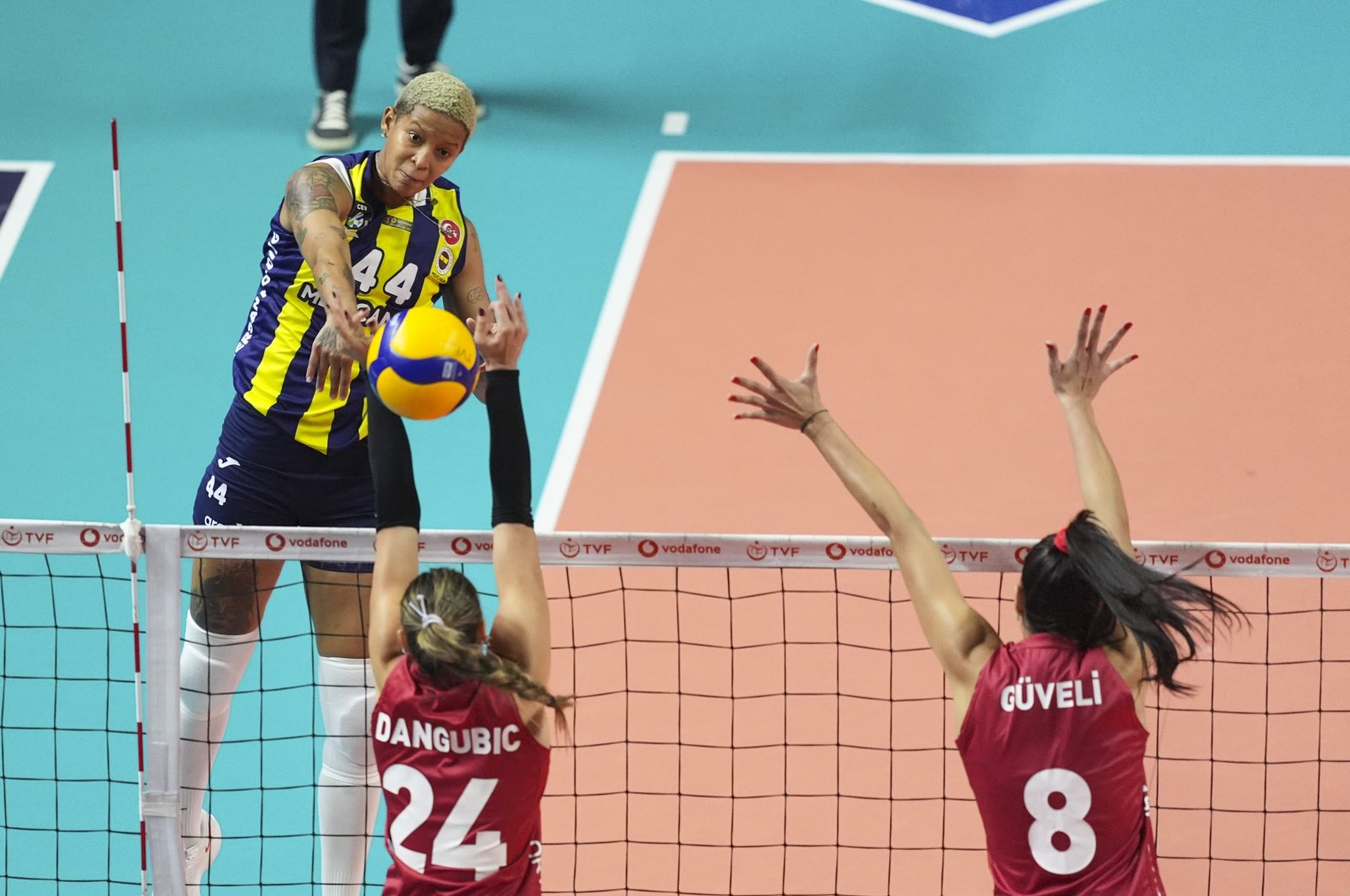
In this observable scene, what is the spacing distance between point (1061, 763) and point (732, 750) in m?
2.37

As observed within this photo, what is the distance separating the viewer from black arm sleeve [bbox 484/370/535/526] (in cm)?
390

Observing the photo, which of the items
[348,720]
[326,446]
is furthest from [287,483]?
[348,720]

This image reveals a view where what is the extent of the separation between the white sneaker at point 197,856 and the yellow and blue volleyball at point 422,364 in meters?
1.66

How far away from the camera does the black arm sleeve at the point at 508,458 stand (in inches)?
154

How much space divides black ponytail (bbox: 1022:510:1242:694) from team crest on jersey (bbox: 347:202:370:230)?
220 centimetres

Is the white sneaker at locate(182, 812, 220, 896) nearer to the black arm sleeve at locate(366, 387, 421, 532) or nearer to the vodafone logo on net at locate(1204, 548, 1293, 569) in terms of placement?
the black arm sleeve at locate(366, 387, 421, 532)

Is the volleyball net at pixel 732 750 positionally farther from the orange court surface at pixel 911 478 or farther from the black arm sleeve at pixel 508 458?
the black arm sleeve at pixel 508 458

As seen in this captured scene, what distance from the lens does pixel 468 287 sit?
16.5 ft

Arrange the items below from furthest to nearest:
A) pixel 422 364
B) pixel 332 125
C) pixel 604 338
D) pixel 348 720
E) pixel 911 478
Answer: pixel 332 125, pixel 604 338, pixel 911 478, pixel 348 720, pixel 422 364

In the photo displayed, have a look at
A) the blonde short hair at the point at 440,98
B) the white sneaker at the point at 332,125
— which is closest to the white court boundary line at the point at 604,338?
the white sneaker at the point at 332,125

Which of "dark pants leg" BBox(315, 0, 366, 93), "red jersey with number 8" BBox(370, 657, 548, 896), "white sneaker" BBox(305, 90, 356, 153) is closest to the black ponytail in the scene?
"red jersey with number 8" BBox(370, 657, 548, 896)

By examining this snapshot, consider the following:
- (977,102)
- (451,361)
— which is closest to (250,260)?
(977,102)

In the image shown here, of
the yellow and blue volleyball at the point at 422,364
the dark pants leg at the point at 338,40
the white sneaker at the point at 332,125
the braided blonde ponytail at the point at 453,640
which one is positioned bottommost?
the braided blonde ponytail at the point at 453,640

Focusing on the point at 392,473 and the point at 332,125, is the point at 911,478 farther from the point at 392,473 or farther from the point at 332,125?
the point at 332,125
